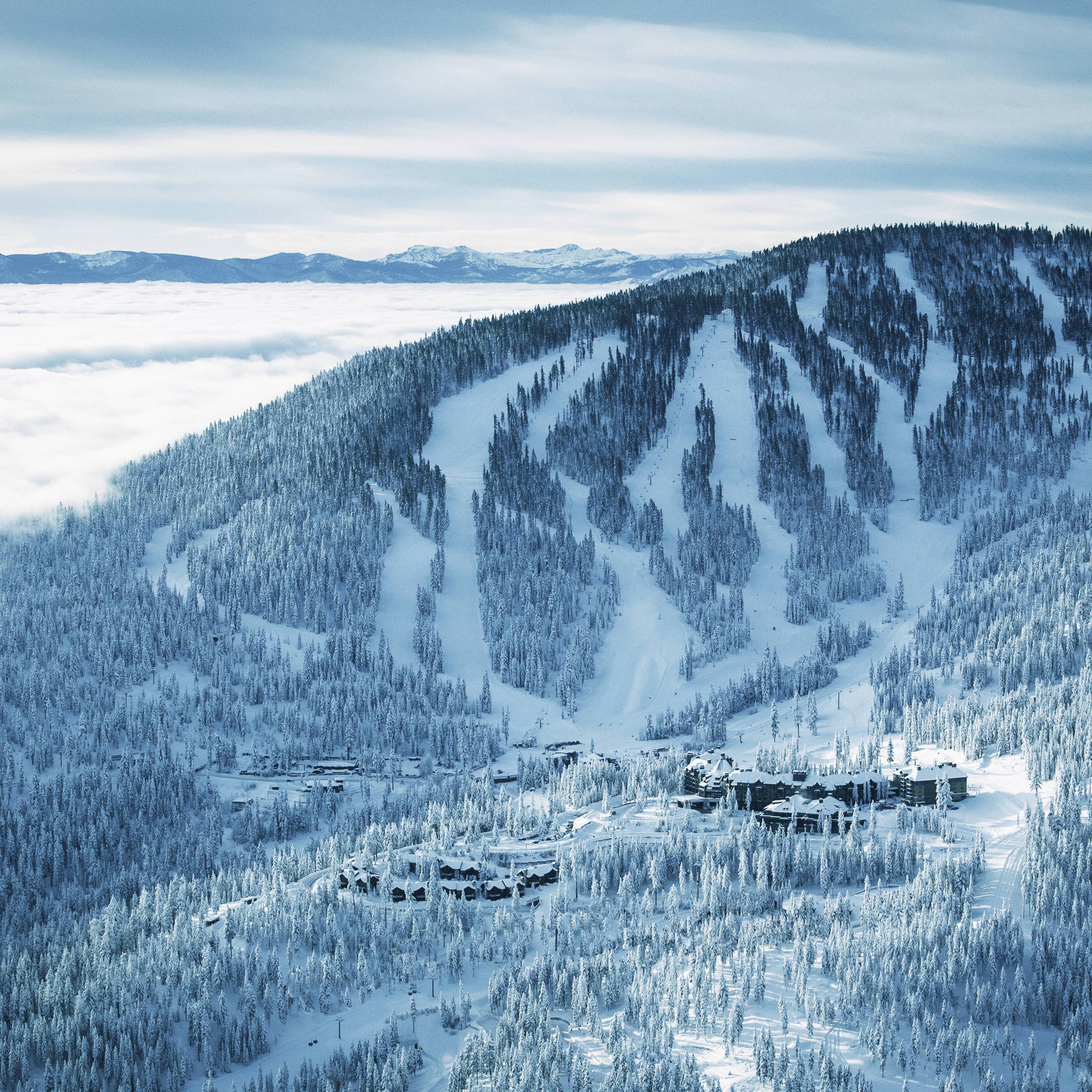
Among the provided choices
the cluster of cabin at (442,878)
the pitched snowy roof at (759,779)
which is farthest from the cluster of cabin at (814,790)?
the cluster of cabin at (442,878)

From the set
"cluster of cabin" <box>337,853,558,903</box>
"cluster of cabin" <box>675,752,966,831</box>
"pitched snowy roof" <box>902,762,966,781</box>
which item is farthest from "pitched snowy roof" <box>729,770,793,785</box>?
"cluster of cabin" <box>337,853,558,903</box>

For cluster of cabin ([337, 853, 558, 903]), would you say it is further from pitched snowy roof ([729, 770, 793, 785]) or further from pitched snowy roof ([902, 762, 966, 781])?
pitched snowy roof ([902, 762, 966, 781])

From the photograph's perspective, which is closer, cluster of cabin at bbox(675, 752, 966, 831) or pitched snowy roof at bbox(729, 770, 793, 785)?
cluster of cabin at bbox(675, 752, 966, 831)

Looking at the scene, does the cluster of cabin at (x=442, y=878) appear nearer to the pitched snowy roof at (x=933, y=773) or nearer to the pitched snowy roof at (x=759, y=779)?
the pitched snowy roof at (x=759, y=779)

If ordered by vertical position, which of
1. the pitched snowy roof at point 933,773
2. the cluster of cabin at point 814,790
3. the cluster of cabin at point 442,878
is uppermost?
the pitched snowy roof at point 933,773

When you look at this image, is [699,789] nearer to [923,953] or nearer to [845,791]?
[845,791]

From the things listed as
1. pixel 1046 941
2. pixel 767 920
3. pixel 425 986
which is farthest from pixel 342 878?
pixel 1046 941
